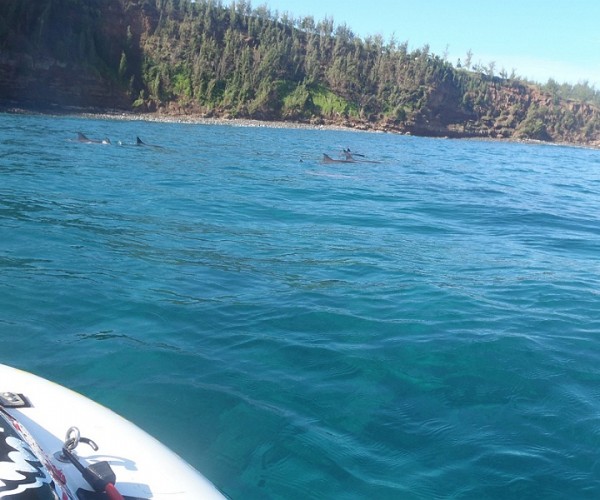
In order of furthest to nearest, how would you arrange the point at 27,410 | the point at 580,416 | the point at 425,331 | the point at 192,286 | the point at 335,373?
1. the point at 192,286
2. the point at 425,331
3. the point at 335,373
4. the point at 580,416
5. the point at 27,410

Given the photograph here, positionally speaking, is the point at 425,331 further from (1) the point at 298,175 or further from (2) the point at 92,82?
(2) the point at 92,82

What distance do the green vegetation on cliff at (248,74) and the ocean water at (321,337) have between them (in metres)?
41.7

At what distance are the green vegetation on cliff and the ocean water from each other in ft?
137

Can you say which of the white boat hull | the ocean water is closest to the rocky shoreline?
the ocean water

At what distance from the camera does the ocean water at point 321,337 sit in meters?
4.09

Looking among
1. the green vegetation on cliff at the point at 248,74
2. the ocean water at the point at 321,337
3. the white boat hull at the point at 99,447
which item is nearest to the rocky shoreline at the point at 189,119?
the green vegetation on cliff at the point at 248,74

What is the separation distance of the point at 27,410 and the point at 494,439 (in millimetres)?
3091

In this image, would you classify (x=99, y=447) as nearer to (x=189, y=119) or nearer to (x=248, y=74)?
(x=189, y=119)

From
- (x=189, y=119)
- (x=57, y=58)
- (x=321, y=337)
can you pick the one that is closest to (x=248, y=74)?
(x=189, y=119)

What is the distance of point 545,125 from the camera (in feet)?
293

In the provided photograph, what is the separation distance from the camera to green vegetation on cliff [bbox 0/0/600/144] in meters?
51.9

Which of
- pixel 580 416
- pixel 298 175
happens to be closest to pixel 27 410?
pixel 580 416

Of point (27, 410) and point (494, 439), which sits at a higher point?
point (27, 410)

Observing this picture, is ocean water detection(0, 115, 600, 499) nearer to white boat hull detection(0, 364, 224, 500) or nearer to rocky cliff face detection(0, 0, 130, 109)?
white boat hull detection(0, 364, 224, 500)
